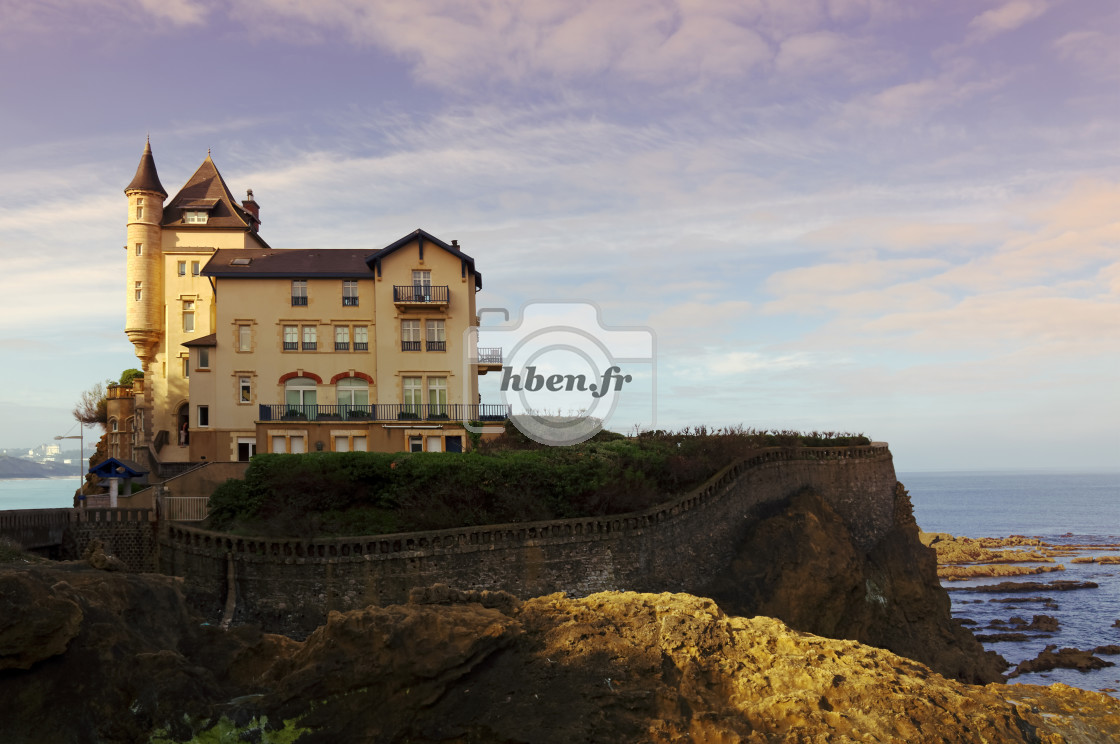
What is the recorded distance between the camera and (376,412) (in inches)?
1673

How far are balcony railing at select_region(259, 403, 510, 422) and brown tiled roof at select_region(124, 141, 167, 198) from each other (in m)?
17.3

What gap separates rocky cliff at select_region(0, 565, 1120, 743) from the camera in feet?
41.3

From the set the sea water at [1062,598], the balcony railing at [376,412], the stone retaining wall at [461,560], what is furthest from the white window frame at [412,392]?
the sea water at [1062,598]

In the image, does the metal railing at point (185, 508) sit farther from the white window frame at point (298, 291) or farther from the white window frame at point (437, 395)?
the white window frame at point (298, 291)

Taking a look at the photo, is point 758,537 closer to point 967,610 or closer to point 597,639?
point 597,639

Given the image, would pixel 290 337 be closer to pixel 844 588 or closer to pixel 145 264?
pixel 145 264

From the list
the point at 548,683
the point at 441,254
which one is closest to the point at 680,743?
the point at 548,683

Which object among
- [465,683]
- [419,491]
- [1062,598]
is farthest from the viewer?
[1062,598]

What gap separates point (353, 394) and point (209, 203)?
17.9m

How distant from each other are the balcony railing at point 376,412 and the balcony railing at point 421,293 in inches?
214

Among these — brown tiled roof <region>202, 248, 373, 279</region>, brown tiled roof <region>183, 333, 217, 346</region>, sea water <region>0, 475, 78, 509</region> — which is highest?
brown tiled roof <region>202, 248, 373, 279</region>

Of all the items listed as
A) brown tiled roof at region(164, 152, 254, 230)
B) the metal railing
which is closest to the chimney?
brown tiled roof at region(164, 152, 254, 230)

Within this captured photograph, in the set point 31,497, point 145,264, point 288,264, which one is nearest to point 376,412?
point 288,264

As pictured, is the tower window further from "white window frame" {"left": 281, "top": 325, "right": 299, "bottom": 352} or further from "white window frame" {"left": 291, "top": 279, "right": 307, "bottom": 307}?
"white window frame" {"left": 291, "top": 279, "right": 307, "bottom": 307}
